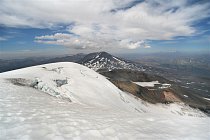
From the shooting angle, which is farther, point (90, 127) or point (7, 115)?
point (7, 115)

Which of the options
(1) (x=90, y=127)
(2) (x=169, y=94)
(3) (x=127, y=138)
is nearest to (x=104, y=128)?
(1) (x=90, y=127)

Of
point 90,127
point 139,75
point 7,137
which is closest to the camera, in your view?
point 7,137

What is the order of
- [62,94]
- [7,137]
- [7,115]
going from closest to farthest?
[7,137], [7,115], [62,94]

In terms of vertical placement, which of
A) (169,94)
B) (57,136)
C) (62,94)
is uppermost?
(57,136)

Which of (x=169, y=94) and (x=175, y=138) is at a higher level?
(x=175, y=138)

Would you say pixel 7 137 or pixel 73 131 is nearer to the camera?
pixel 7 137

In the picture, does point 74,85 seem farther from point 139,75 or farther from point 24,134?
point 139,75

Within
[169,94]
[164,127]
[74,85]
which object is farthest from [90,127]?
[169,94]

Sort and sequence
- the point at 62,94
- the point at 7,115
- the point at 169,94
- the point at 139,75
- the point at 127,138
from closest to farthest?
the point at 127,138, the point at 7,115, the point at 62,94, the point at 169,94, the point at 139,75

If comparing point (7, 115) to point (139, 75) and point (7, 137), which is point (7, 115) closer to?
point (7, 137)
